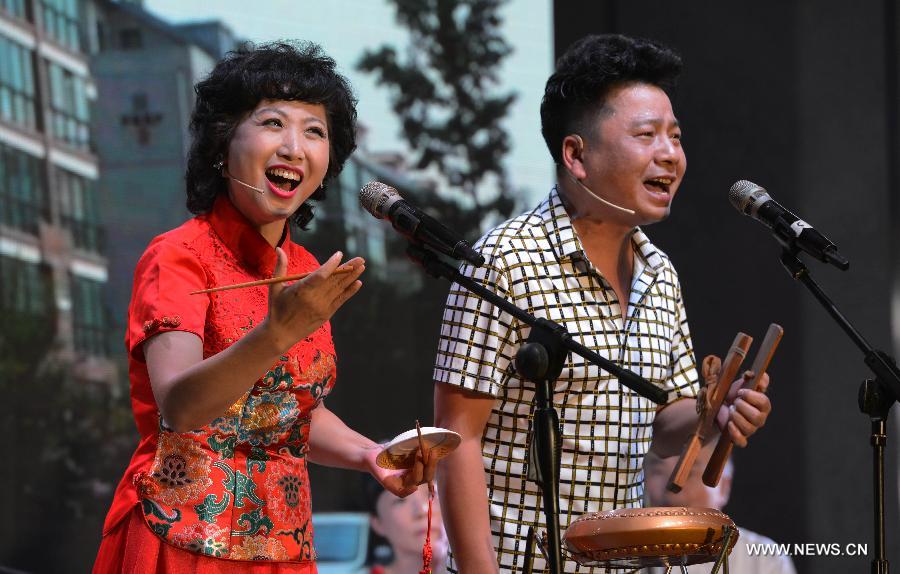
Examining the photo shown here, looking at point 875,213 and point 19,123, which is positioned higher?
point 19,123

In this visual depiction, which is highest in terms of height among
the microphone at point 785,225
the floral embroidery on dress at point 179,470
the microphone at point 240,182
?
the microphone at point 240,182

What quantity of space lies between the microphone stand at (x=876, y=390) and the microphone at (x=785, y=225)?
0.03 meters

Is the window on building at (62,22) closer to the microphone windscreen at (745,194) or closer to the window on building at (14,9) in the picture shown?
the window on building at (14,9)

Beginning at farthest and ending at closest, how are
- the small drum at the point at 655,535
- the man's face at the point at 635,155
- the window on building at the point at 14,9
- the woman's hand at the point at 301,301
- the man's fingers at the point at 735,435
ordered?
the window on building at the point at 14,9
the man's face at the point at 635,155
the man's fingers at the point at 735,435
the small drum at the point at 655,535
the woman's hand at the point at 301,301

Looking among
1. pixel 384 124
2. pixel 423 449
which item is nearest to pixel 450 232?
pixel 423 449

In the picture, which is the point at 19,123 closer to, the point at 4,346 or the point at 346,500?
the point at 4,346

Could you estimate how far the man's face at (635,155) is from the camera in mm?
2445

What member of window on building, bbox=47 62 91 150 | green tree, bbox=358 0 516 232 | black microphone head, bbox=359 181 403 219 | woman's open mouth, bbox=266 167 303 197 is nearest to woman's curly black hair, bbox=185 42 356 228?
woman's open mouth, bbox=266 167 303 197

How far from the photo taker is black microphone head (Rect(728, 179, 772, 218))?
230 centimetres

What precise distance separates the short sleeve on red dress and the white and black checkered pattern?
1.89ft

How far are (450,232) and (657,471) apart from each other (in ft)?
6.85

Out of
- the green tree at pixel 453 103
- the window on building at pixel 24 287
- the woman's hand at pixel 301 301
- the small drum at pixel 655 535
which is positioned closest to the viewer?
the woman's hand at pixel 301 301

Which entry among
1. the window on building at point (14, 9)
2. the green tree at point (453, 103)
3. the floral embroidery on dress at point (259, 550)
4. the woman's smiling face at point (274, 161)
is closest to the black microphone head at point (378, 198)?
the woman's smiling face at point (274, 161)

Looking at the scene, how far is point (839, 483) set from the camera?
4172 millimetres
